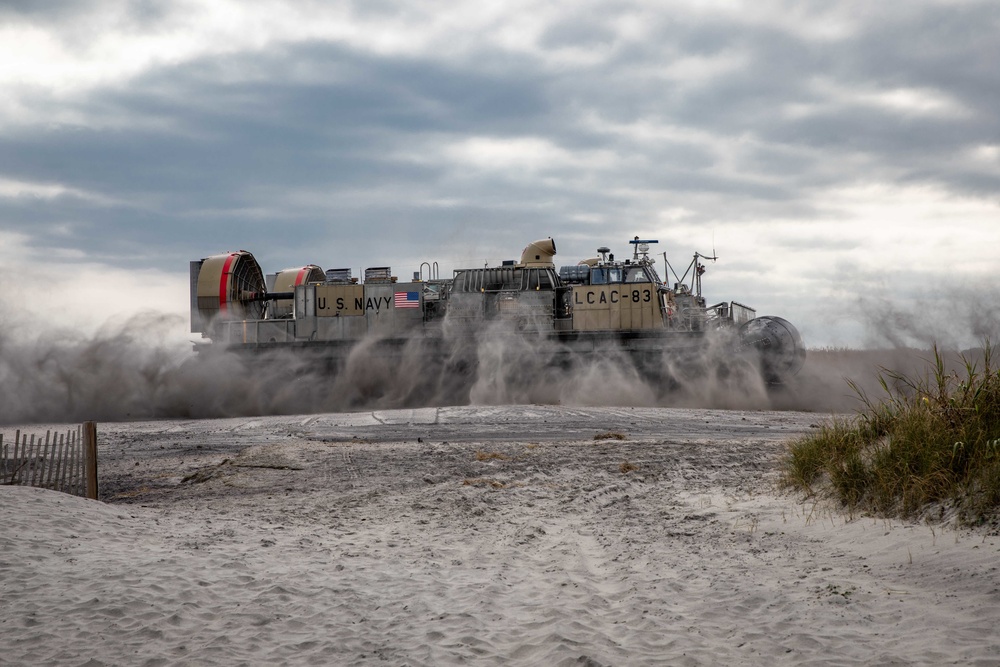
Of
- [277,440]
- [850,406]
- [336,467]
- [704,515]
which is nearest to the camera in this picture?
[704,515]

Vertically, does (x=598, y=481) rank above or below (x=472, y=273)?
below

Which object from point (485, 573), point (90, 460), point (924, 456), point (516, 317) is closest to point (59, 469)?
point (90, 460)

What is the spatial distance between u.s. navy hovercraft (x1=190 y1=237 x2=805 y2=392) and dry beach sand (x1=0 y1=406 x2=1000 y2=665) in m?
10.5

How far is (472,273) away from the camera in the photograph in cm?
2216

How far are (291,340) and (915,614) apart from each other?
66.2 feet

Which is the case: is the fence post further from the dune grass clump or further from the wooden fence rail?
the dune grass clump

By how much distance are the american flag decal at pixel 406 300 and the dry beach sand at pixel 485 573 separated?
41.3ft

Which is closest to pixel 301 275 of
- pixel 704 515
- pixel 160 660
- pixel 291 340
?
pixel 291 340

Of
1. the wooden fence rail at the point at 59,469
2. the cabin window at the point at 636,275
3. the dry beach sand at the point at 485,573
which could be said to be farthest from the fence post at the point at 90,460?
the cabin window at the point at 636,275

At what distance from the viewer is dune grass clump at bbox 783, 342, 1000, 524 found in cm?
560

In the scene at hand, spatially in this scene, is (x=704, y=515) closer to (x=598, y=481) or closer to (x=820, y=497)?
(x=820, y=497)

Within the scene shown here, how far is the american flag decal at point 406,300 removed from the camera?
22.5 metres

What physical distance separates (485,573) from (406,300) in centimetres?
1700

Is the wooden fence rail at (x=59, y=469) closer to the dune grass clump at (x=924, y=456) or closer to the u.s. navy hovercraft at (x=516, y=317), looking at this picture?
the dune grass clump at (x=924, y=456)
